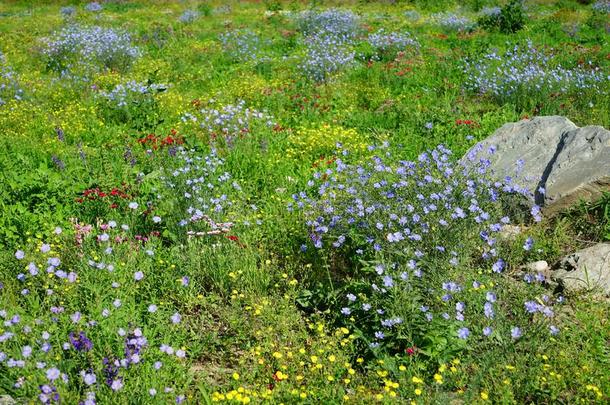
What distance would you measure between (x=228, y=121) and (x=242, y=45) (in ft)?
19.4

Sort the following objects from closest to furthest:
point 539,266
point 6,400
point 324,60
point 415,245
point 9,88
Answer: point 6,400, point 415,245, point 539,266, point 9,88, point 324,60

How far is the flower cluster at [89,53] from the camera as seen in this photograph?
39.9 feet

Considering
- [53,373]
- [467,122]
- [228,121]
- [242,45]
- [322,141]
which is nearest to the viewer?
[53,373]

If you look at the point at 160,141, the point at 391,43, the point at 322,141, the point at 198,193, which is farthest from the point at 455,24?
the point at 198,193

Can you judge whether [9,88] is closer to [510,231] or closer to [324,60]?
[324,60]

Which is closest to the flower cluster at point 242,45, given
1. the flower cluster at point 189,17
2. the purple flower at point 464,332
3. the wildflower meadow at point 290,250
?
the wildflower meadow at point 290,250

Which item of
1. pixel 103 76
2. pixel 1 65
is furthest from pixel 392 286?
pixel 1 65

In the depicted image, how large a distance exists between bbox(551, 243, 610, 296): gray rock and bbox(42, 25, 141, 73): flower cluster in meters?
9.99

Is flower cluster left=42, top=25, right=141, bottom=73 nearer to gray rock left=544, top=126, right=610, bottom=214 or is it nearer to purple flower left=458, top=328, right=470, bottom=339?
gray rock left=544, top=126, right=610, bottom=214

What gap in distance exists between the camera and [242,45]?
1397 cm

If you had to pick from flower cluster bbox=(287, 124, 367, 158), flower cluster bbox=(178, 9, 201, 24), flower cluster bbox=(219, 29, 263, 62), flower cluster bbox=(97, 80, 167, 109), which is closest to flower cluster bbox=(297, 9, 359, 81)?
flower cluster bbox=(219, 29, 263, 62)

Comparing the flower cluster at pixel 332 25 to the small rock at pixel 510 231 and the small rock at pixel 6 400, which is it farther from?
the small rock at pixel 6 400

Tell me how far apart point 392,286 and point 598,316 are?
5.92 feet

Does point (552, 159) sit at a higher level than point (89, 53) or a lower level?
higher
